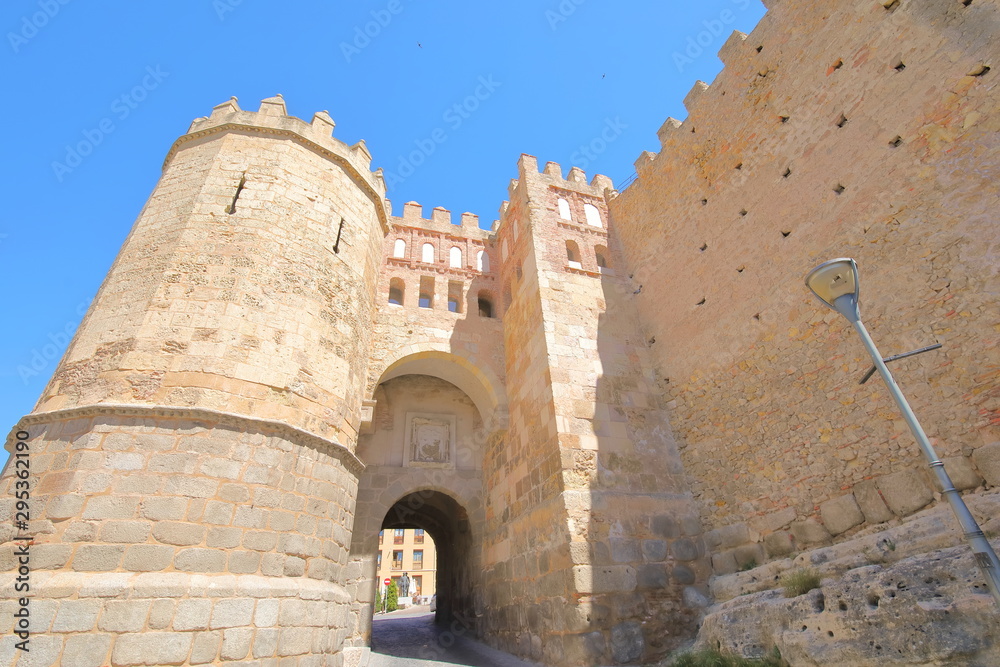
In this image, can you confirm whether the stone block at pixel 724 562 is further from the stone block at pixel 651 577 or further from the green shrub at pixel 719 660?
the green shrub at pixel 719 660

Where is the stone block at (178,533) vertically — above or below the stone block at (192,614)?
above

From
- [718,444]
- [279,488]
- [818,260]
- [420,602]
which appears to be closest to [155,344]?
[279,488]

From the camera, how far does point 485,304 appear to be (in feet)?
40.2

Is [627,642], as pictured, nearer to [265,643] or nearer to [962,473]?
[962,473]

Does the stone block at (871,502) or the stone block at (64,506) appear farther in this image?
the stone block at (64,506)

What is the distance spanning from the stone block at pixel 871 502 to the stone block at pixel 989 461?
89 cm

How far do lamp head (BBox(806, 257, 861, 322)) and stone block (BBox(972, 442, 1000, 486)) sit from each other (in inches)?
85.2

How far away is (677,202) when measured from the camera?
30.6 feet

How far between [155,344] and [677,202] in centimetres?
866

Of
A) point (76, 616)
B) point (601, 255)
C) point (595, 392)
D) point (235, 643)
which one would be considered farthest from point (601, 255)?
point (76, 616)

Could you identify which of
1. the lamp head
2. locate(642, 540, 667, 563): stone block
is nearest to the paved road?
locate(642, 540, 667, 563): stone block

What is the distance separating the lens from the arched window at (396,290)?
11.1 meters

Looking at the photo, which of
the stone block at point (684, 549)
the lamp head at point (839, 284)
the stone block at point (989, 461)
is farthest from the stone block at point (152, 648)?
the stone block at point (989, 461)

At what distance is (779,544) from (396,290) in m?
8.54
